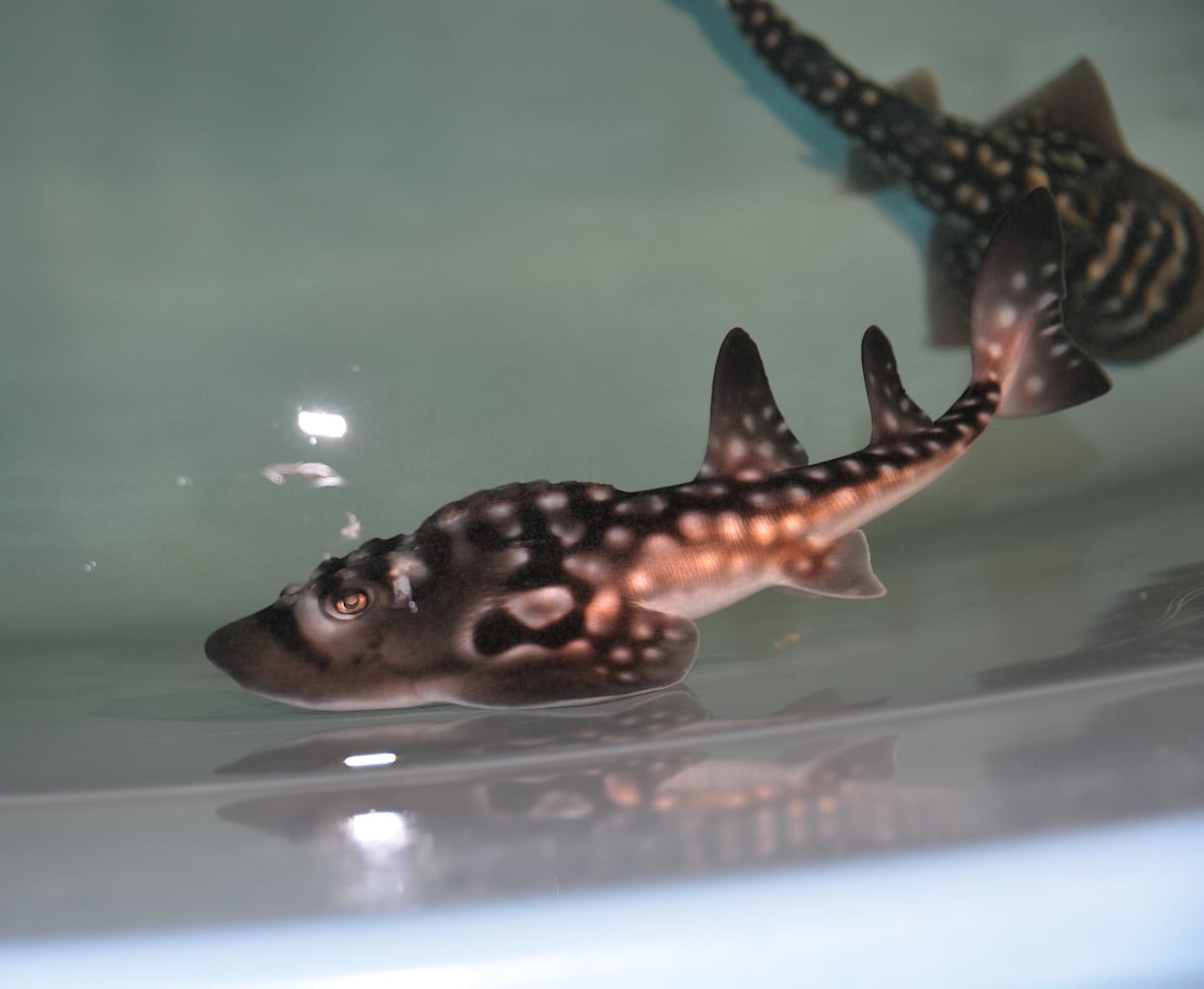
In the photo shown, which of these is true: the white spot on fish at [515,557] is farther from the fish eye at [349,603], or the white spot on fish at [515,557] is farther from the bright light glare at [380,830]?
the bright light glare at [380,830]

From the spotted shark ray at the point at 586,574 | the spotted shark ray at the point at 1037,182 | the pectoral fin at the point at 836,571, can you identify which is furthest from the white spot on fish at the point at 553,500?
the spotted shark ray at the point at 1037,182

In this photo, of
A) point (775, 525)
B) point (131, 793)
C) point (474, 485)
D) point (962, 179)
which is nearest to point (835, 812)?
point (131, 793)

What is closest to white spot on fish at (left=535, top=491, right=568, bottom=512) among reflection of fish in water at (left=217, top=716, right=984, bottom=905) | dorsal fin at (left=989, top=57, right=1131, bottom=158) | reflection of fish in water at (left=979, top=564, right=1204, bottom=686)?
reflection of fish in water at (left=217, top=716, right=984, bottom=905)

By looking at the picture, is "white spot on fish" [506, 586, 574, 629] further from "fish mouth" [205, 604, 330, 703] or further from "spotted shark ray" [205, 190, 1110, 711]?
"fish mouth" [205, 604, 330, 703]

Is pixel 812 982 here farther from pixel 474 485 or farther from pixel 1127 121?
pixel 1127 121

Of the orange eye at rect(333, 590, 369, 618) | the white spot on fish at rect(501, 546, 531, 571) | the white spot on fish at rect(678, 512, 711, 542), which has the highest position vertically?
the white spot on fish at rect(678, 512, 711, 542)

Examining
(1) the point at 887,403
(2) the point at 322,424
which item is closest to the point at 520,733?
(1) the point at 887,403

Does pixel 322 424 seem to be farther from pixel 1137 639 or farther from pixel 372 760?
pixel 1137 639
